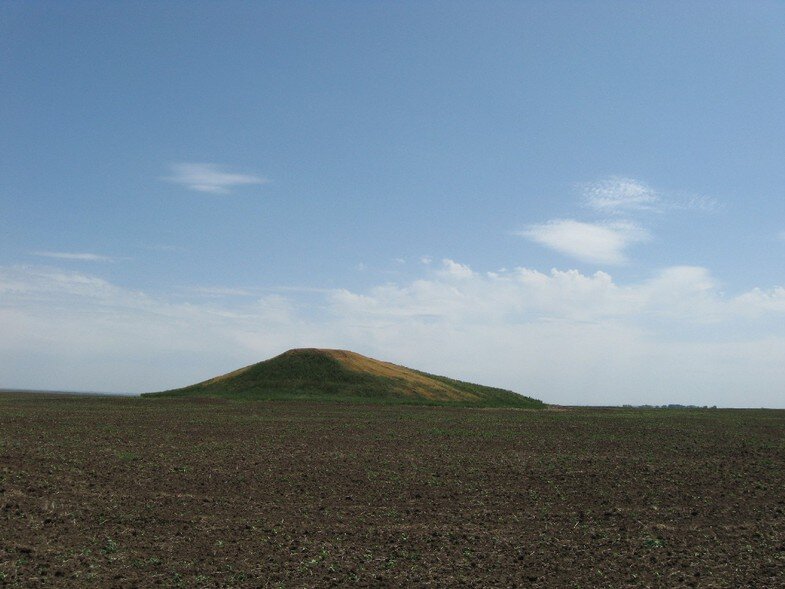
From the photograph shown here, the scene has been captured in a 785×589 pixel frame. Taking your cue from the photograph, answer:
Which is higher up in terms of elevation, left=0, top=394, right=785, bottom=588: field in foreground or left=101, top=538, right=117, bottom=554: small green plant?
left=0, top=394, right=785, bottom=588: field in foreground

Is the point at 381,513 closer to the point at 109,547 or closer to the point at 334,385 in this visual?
the point at 109,547

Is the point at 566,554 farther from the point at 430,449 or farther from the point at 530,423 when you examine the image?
the point at 530,423

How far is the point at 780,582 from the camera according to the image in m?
13.9

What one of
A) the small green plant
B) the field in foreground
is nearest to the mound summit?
the field in foreground

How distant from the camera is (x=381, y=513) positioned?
1928 centimetres

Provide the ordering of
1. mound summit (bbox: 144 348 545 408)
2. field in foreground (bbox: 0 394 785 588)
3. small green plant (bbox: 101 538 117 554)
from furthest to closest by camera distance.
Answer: mound summit (bbox: 144 348 545 408) → small green plant (bbox: 101 538 117 554) → field in foreground (bbox: 0 394 785 588)

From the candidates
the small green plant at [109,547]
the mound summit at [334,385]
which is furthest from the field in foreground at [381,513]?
the mound summit at [334,385]

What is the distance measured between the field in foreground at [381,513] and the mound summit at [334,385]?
50302mm

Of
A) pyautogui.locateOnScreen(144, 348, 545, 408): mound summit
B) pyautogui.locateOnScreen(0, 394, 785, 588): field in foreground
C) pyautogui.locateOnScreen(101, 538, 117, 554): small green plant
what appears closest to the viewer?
pyautogui.locateOnScreen(0, 394, 785, 588): field in foreground

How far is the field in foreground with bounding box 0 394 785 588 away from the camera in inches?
564

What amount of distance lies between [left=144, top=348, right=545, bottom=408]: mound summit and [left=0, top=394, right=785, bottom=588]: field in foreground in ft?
165

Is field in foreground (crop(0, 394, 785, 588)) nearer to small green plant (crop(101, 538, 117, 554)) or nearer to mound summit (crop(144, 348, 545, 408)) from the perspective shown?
small green plant (crop(101, 538, 117, 554))

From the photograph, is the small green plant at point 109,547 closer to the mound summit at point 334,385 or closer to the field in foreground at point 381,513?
the field in foreground at point 381,513

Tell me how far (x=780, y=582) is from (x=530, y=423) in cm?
3800
